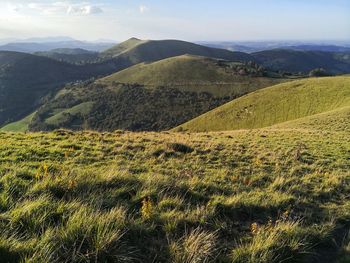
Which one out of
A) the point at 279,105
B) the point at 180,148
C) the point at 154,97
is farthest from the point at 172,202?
the point at 154,97

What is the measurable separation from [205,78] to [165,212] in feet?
561

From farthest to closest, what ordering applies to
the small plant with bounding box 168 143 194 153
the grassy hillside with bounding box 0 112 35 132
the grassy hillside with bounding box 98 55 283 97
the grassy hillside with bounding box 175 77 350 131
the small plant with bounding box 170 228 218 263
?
1. the grassy hillside with bounding box 0 112 35 132
2. the grassy hillside with bounding box 98 55 283 97
3. the grassy hillside with bounding box 175 77 350 131
4. the small plant with bounding box 168 143 194 153
5. the small plant with bounding box 170 228 218 263

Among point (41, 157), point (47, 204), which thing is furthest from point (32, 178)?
point (41, 157)

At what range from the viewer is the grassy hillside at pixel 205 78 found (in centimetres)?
15588

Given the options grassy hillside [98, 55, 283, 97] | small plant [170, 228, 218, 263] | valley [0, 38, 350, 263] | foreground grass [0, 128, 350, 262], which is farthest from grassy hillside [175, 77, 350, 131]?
small plant [170, 228, 218, 263]

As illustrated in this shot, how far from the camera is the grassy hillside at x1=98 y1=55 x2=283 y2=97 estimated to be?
511 feet

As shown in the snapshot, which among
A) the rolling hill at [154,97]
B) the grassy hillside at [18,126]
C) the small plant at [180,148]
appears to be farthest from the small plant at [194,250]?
the grassy hillside at [18,126]

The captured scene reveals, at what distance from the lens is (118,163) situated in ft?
35.0

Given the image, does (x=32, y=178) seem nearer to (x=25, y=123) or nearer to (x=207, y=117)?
(x=207, y=117)

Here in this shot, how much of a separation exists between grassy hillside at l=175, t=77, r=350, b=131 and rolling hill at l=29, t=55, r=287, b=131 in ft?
129

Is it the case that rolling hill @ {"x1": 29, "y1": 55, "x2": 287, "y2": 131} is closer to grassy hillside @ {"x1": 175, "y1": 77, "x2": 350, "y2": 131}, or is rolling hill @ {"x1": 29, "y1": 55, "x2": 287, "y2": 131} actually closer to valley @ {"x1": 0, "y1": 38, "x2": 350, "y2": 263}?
grassy hillside @ {"x1": 175, "y1": 77, "x2": 350, "y2": 131}

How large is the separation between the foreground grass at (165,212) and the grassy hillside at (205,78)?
14187 centimetres

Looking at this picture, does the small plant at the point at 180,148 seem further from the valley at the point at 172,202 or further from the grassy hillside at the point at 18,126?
the grassy hillside at the point at 18,126

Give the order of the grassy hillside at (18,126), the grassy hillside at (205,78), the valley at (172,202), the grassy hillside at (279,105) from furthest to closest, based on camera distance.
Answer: the grassy hillside at (18,126)
the grassy hillside at (205,78)
the grassy hillside at (279,105)
the valley at (172,202)
